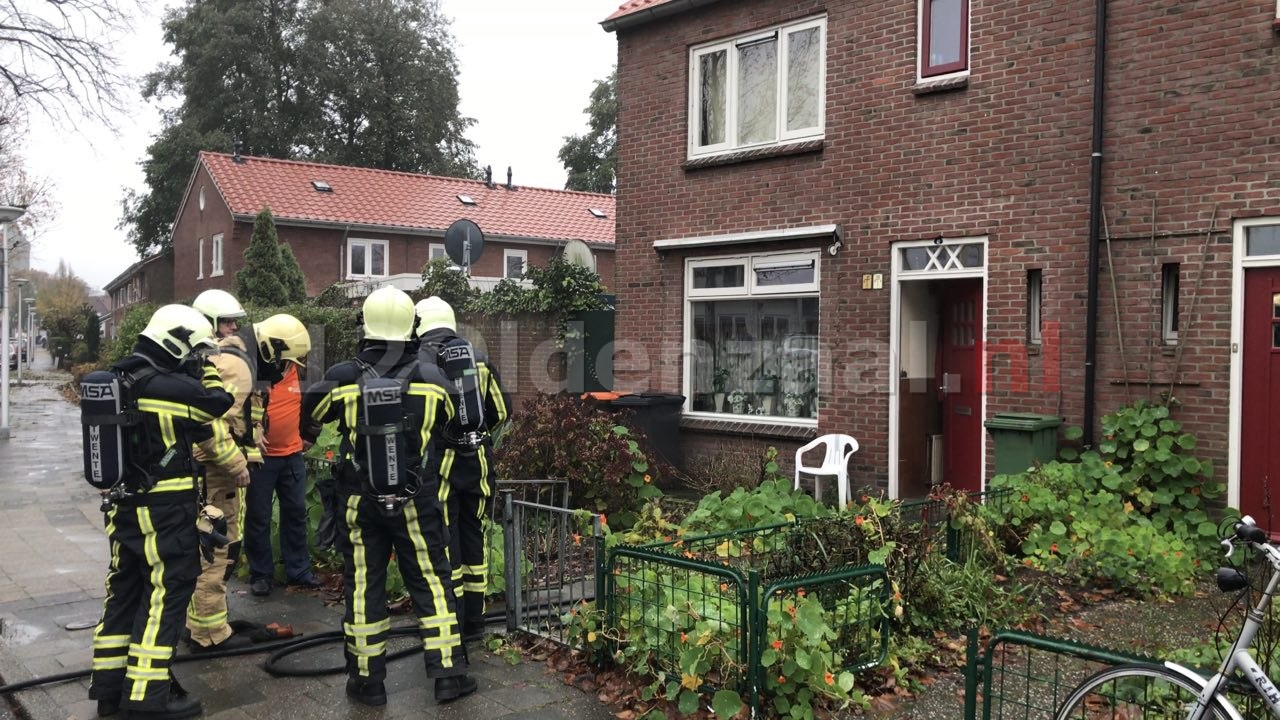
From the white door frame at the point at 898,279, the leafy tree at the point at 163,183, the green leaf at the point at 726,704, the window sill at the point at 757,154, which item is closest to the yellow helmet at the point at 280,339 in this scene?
the green leaf at the point at 726,704

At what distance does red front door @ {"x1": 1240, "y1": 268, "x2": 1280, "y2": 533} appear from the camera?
754 centimetres

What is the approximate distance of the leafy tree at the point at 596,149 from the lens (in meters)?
44.1

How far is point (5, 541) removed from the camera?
9.12m

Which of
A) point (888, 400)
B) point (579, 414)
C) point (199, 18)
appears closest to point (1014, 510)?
point (888, 400)

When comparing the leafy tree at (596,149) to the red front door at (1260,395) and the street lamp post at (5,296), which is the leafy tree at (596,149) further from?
the red front door at (1260,395)

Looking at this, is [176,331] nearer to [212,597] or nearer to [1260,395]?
[212,597]

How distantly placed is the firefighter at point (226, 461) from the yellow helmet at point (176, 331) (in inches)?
9.5

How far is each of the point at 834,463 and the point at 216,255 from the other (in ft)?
85.4

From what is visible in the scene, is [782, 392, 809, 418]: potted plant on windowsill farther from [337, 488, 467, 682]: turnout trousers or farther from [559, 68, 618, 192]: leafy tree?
[559, 68, 618, 192]: leafy tree

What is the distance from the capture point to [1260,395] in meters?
7.61

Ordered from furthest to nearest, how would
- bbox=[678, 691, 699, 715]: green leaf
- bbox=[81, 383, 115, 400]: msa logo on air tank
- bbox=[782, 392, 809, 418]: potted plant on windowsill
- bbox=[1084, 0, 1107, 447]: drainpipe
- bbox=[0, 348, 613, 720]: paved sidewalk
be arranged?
bbox=[782, 392, 809, 418]: potted plant on windowsill → bbox=[1084, 0, 1107, 447]: drainpipe → bbox=[0, 348, 613, 720]: paved sidewalk → bbox=[81, 383, 115, 400]: msa logo on air tank → bbox=[678, 691, 699, 715]: green leaf

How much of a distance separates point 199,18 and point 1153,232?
41273 millimetres

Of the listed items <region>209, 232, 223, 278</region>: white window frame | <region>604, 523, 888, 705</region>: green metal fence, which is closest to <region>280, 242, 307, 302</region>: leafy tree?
<region>209, 232, 223, 278</region>: white window frame

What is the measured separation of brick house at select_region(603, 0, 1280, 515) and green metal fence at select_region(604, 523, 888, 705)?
4198 mm
